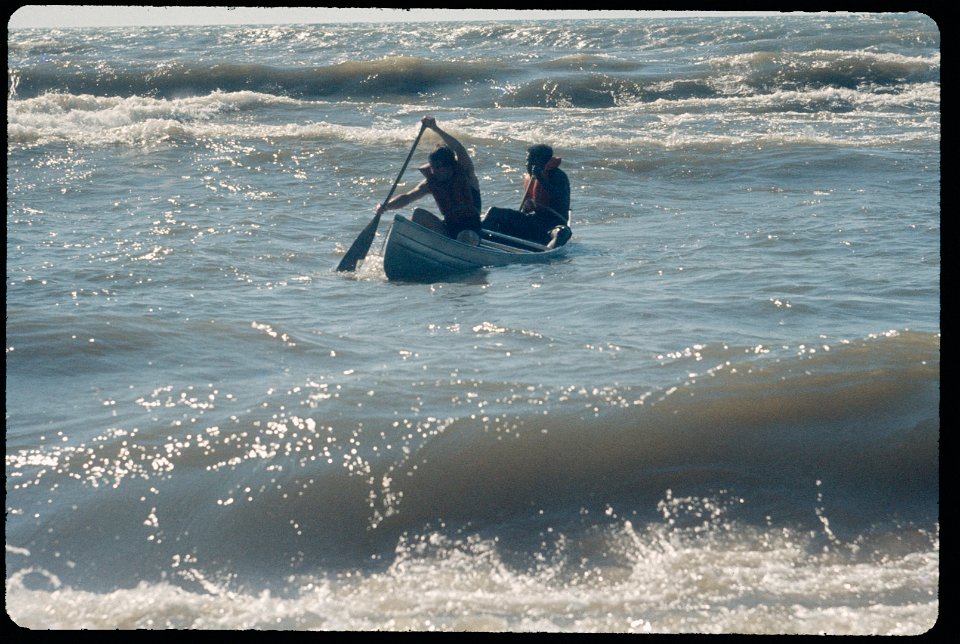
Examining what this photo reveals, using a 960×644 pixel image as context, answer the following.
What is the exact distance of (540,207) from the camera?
1188 centimetres

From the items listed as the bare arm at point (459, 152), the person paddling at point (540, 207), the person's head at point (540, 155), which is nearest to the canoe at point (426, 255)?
the bare arm at point (459, 152)

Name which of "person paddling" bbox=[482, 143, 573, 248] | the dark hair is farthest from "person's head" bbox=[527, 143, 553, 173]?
the dark hair

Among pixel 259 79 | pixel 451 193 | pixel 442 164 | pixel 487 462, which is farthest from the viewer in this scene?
pixel 259 79

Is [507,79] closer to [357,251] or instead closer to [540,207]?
[540,207]

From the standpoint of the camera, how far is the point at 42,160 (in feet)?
57.4

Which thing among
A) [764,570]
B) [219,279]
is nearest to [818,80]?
[219,279]

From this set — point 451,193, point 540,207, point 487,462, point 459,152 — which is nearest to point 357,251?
point 451,193

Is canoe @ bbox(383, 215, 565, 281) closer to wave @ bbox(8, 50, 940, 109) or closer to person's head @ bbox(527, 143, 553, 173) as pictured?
person's head @ bbox(527, 143, 553, 173)

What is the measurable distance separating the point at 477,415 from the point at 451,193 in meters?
4.99

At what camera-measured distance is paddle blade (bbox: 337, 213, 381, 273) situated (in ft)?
34.8

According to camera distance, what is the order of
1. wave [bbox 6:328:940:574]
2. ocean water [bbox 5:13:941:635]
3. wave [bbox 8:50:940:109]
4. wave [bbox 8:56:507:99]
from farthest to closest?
wave [bbox 8:56:507:99], wave [bbox 8:50:940:109], wave [bbox 6:328:940:574], ocean water [bbox 5:13:941:635]

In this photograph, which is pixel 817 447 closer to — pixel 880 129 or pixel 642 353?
pixel 642 353

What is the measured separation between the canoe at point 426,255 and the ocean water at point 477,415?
257mm
